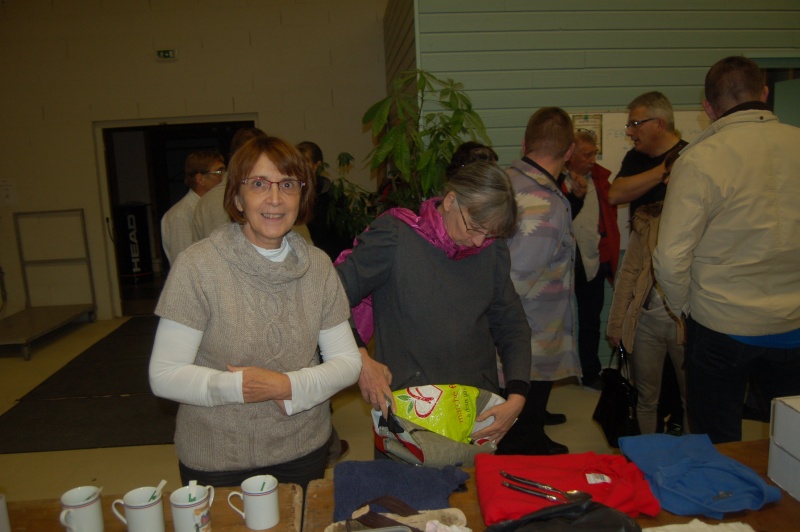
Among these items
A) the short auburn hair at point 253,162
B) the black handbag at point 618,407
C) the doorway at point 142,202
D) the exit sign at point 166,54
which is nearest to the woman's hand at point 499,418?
the short auburn hair at point 253,162

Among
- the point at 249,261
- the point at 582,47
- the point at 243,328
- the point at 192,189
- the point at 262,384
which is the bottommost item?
the point at 262,384

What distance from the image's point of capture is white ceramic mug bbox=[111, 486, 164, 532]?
3.66 ft

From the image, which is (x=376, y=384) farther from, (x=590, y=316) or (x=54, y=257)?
(x=54, y=257)

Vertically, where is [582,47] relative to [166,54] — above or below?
below

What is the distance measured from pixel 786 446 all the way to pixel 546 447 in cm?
179

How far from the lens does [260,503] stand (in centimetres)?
115

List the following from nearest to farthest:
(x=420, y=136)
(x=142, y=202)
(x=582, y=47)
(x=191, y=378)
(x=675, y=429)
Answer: (x=191, y=378) → (x=675, y=429) → (x=420, y=136) → (x=582, y=47) → (x=142, y=202)

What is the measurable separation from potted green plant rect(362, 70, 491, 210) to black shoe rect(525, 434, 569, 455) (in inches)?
54.1

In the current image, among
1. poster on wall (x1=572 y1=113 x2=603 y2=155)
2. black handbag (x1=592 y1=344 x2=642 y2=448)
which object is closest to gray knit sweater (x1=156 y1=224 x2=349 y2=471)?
black handbag (x1=592 y1=344 x2=642 y2=448)

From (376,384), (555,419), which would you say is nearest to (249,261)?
(376,384)

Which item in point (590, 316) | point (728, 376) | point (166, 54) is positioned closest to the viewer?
point (728, 376)

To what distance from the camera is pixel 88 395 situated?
429 cm

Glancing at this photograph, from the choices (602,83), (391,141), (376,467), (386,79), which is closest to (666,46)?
(602,83)

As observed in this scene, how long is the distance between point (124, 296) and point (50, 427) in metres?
4.36
